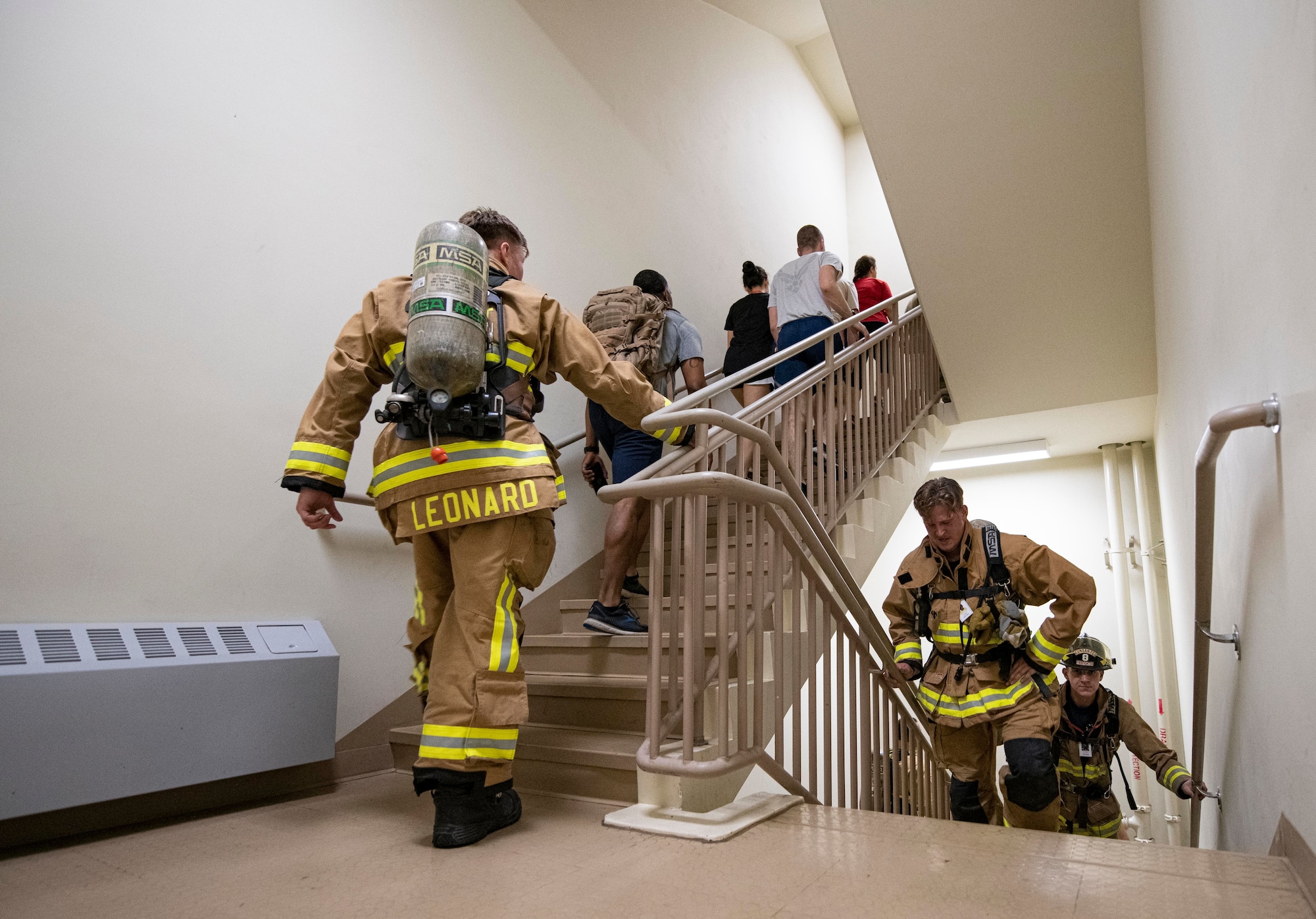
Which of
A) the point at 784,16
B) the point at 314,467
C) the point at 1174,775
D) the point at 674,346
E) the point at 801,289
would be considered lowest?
the point at 1174,775

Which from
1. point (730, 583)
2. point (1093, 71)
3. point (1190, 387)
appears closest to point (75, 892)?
point (730, 583)

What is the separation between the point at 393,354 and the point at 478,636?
758 mm

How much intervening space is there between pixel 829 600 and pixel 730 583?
0.63 metres

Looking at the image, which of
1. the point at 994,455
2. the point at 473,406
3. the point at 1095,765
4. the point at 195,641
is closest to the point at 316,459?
the point at 473,406

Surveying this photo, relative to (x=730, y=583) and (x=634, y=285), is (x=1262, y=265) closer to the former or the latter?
(x=730, y=583)

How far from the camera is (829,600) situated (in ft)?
9.03

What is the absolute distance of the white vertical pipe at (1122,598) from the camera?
6508mm

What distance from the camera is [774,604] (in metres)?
2.37

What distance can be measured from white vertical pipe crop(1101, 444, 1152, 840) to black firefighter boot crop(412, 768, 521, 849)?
617 centimetres

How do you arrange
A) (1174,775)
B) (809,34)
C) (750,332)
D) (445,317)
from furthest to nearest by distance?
(809,34) → (750,332) → (1174,775) → (445,317)

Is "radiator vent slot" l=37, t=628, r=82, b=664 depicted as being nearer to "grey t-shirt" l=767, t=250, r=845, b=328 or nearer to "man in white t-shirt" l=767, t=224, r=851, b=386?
"man in white t-shirt" l=767, t=224, r=851, b=386

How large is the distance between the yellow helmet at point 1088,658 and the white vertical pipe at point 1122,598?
313 centimetres

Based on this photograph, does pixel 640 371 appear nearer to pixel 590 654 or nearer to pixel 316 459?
pixel 590 654

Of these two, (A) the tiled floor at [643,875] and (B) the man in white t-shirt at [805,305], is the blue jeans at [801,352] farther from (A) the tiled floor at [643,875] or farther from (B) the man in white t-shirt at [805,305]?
(A) the tiled floor at [643,875]
